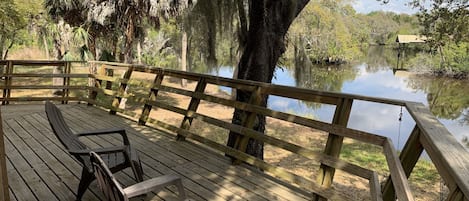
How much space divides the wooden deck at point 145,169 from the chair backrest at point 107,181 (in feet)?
2.16

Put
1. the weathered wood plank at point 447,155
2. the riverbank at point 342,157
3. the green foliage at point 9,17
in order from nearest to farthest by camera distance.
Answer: the weathered wood plank at point 447,155 → the riverbank at point 342,157 → the green foliage at point 9,17

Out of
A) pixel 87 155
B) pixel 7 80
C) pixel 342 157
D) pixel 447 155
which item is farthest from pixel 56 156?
pixel 342 157

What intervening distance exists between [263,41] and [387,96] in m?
18.3

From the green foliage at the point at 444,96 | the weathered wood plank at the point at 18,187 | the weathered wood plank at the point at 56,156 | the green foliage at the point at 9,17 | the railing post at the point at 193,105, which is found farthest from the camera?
the green foliage at the point at 444,96

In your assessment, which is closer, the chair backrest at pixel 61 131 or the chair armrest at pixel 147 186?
the chair armrest at pixel 147 186

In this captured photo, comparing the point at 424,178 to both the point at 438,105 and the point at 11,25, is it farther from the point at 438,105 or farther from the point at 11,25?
the point at 11,25

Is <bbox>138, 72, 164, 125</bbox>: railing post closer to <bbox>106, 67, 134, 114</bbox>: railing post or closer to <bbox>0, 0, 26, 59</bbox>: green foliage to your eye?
<bbox>106, 67, 134, 114</bbox>: railing post

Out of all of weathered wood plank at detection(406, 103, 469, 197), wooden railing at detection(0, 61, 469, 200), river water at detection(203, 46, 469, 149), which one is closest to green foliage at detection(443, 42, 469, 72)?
river water at detection(203, 46, 469, 149)

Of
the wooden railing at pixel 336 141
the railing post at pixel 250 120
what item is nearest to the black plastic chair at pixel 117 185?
the wooden railing at pixel 336 141

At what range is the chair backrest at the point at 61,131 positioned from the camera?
8.14 ft

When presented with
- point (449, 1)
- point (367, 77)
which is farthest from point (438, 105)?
point (367, 77)

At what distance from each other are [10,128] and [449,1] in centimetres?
962

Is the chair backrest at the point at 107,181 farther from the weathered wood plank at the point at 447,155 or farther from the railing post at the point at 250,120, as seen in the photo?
the railing post at the point at 250,120

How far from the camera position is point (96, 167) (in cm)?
194
